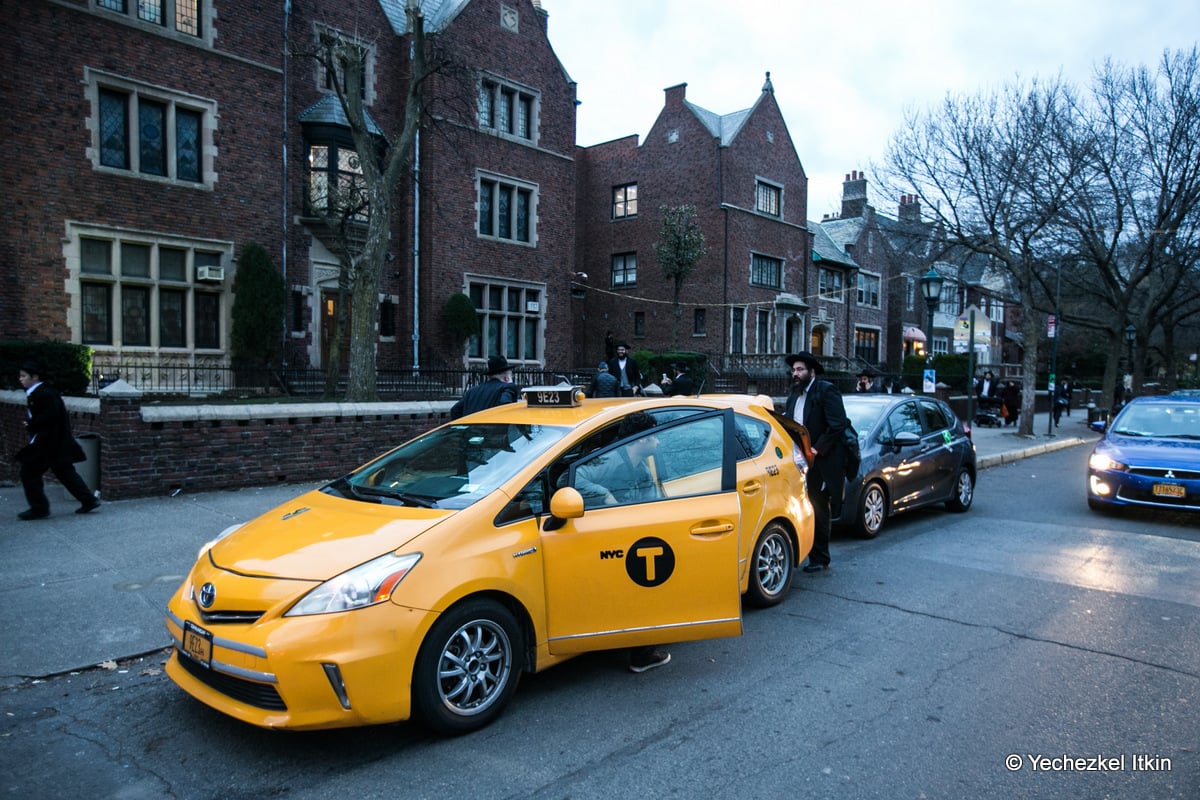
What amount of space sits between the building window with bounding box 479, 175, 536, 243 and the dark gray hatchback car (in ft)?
54.2

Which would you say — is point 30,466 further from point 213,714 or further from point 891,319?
point 891,319

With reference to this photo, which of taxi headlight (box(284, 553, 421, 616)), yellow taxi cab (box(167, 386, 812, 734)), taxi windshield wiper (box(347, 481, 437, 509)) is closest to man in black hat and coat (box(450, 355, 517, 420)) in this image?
yellow taxi cab (box(167, 386, 812, 734))

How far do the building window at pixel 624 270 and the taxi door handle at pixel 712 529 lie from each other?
98.0 ft

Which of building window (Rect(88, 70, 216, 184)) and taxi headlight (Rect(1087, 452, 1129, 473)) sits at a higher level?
building window (Rect(88, 70, 216, 184))

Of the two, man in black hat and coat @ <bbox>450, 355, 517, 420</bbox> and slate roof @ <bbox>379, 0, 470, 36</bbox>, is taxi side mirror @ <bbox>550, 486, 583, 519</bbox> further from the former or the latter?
slate roof @ <bbox>379, 0, 470, 36</bbox>

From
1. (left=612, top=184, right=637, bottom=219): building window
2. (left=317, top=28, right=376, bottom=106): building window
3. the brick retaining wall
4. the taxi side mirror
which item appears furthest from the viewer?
(left=612, top=184, right=637, bottom=219): building window

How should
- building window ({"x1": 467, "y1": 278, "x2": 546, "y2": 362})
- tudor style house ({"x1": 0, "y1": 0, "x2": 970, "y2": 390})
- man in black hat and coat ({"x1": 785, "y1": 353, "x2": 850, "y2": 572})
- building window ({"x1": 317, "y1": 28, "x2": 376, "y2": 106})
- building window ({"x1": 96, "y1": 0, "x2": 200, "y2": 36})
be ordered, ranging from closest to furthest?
man in black hat and coat ({"x1": 785, "y1": 353, "x2": 850, "y2": 572}) < tudor style house ({"x1": 0, "y1": 0, "x2": 970, "y2": 390}) < building window ({"x1": 96, "y1": 0, "x2": 200, "y2": 36}) < building window ({"x1": 317, "y1": 28, "x2": 376, "y2": 106}) < building window ({"x1": 467, "y1": 278, "x2": 546, "y2": 362})

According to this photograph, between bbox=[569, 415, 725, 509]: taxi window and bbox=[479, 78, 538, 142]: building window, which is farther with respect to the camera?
bbox=[479, 78, 538, 142]: building window

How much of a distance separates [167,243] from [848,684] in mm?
17838

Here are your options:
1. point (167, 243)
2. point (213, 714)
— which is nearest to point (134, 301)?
point (167, 243)

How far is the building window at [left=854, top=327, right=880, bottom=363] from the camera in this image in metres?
40.8

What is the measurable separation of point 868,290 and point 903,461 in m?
35.0

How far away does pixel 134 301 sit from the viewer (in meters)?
17.0

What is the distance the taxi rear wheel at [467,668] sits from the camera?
3.51m
